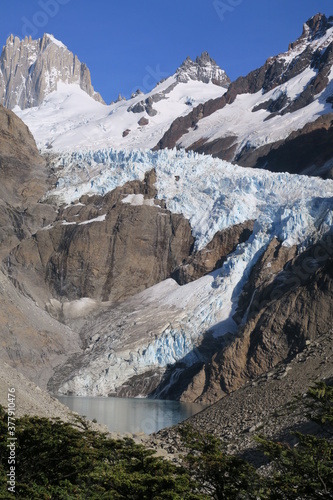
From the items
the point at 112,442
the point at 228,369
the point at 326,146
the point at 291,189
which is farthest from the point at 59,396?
the point at 326,146

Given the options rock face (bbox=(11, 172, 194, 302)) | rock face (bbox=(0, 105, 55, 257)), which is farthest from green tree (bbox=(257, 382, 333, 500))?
rock face (bbox=(0, 105, 55, 257))

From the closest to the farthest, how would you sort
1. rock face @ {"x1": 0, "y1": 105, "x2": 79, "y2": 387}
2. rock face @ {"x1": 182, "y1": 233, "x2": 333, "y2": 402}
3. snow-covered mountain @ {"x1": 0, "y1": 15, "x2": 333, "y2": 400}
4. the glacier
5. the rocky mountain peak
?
rock face @ {"x1": 182, "y1": 233, "x2": 333, "y2": 402} < snow-covered mountain @ {"x1": 0, "y1": 15, "x2": 333, "y2": 400} < the glacier < rock face @ {"x1": 0, "y1": 105, "x2": 79, "y2": 387} < the rocky mountain peak

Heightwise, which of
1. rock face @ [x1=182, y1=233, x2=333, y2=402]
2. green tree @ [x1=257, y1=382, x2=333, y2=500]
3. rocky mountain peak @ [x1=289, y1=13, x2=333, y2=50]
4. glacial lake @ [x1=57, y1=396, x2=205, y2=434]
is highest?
rocky mountain peak @ [x1=289, y1=13, x2=333, y2=50]

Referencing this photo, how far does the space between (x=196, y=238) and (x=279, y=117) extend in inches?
2612

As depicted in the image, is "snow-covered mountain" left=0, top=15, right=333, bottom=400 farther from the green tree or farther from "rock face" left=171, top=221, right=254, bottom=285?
the green tree

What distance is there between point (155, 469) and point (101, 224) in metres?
84.2

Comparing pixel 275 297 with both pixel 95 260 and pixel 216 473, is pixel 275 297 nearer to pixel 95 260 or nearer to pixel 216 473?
pixel 95 260

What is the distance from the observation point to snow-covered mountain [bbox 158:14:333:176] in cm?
12612

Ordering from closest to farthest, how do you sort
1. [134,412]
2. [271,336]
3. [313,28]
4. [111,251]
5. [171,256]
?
[134,412] < [271,336] < [111,251] < [171,256] < [313,28]

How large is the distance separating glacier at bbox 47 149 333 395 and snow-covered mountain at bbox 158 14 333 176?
1985 cm

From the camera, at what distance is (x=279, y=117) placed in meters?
152

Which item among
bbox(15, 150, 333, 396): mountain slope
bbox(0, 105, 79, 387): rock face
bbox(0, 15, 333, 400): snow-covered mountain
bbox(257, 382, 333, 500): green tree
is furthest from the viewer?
bbox(0, 105, 79, 387): rock face

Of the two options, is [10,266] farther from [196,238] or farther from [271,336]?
[271,336]

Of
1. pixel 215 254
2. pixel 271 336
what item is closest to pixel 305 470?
pixel 271 336
